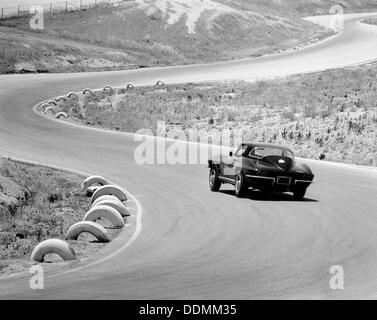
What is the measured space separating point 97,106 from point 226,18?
49.5 m

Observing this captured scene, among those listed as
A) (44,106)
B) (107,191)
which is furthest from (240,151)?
(44,106)

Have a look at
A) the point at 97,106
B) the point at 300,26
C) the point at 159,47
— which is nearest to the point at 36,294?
the point at 97,106

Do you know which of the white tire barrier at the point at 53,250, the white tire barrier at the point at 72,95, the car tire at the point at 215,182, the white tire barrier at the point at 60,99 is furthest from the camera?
the white tire barrier at the point at 72,95

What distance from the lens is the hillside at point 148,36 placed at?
217 ft

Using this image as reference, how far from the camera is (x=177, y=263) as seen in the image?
41.0ft

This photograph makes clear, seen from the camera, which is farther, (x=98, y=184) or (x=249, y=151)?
(x=98, y=184)

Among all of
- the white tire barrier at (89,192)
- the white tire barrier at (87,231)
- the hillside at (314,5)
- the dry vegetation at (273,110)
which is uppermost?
the white tire barrier at (87,231)

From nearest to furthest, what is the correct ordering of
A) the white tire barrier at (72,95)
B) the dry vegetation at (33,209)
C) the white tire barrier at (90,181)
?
1. the dry vegetation at (33,209)
2. the white tire barrier at (90,181)
3. the white tire barrier at (72,95)

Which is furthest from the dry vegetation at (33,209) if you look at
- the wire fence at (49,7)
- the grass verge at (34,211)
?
Answer: the wire fence at (49,7)

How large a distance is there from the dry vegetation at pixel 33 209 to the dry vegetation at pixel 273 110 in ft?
35.6

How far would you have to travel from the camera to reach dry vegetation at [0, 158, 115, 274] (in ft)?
46.3

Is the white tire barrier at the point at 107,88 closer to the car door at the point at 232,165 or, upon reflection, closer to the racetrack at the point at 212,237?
the racetrack at the point at 212,237

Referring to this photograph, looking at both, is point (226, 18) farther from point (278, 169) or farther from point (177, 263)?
point (177, 263)

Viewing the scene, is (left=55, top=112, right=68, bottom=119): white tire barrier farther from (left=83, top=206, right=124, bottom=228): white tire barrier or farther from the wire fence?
the wire fence
